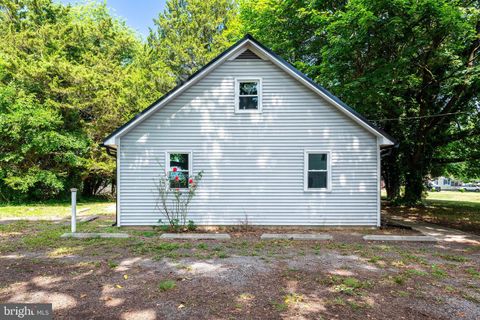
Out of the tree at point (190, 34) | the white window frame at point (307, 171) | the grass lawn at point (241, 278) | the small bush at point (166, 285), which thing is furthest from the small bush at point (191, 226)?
the tree at point (190, 34)

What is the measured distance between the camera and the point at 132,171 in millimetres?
9102

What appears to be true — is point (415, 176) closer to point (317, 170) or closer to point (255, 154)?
point (317, 170)

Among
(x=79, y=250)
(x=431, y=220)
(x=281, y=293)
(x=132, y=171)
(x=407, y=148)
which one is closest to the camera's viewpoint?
(x=281, y=293)

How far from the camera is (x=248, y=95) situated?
30.9 ft

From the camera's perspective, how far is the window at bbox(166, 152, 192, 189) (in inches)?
360

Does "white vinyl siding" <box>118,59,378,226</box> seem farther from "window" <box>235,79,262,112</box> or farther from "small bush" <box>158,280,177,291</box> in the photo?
"small bush" <box>158,280,177,291</box>

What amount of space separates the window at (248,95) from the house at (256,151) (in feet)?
0.19

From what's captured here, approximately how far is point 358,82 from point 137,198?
993 cm

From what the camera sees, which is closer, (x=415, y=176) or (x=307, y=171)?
(x=307, y=171)


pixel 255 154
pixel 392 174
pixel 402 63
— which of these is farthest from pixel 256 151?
pixel 392 174

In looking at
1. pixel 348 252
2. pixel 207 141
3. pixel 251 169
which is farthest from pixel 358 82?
pixel 348 252

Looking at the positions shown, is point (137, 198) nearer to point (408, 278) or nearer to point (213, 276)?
point (213, 276)

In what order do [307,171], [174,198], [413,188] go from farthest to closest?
1. [413,188]
2. [307,171]
3. [174,198]

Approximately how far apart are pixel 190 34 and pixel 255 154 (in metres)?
18.2
